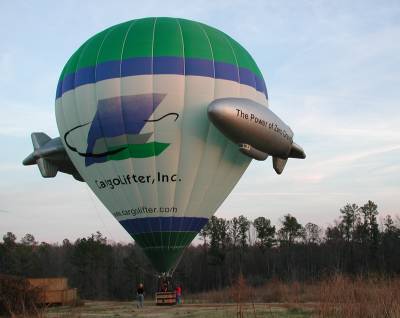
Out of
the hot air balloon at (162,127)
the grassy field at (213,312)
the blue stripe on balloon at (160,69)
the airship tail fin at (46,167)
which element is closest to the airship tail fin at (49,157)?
the airship tail fin at (46,167)

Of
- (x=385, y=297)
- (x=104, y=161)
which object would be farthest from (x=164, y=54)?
(x=385, y=297)

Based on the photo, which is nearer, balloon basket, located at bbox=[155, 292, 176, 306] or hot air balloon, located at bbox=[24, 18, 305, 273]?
hot air balloon, located at bbox=[24, 18, 305, 273]

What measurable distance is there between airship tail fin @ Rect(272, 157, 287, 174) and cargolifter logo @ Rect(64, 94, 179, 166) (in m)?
5.05

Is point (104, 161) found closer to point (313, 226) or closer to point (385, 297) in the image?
point (385, 297)

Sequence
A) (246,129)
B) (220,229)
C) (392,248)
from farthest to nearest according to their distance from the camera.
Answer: (220,229) < (392,248) < (246,129)

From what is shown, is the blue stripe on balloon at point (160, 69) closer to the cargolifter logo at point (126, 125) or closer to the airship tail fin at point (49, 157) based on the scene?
the cargolifter logo at point (126, 125)

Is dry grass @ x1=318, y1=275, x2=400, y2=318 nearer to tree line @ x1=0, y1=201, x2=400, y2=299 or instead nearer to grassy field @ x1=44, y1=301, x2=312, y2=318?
grassy field @ x1=44, y1=301, x2=312, y2=318

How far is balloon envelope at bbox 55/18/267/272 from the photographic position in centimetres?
1981

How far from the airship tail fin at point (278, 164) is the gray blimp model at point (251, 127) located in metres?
1.43

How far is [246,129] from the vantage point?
1894cm

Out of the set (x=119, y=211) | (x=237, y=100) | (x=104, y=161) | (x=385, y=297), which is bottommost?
(x=385, y=297)

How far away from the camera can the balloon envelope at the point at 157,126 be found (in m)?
19.8

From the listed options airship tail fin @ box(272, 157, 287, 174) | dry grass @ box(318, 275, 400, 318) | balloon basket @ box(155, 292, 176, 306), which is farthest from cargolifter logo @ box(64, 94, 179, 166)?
dry grass @ box(318, 275, 400, 318)

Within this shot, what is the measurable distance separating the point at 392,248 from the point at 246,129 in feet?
165
